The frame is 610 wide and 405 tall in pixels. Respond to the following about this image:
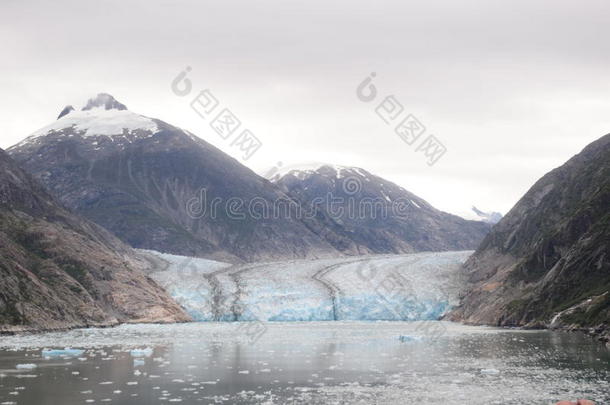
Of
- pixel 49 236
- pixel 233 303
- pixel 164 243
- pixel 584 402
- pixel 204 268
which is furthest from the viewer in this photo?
pixel 164 243

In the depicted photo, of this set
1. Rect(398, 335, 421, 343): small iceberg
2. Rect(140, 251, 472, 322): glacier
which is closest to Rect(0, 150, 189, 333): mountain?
Rect(140, 251, 472, 322): glacier

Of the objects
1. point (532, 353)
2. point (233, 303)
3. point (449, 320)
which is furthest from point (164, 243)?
point (532, 353)

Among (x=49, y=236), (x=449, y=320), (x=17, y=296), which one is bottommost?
(x=449, y=320)

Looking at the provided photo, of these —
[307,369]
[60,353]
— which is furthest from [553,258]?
[60,353]

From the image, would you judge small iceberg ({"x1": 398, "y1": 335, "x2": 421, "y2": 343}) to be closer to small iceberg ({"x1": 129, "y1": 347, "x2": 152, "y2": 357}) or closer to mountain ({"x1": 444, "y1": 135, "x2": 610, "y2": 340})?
mountain ({"x1": 444, "y1": 135, "x2": 610, "y2": 340})

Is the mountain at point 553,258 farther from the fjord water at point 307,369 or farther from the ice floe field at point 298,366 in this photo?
the fjord water at point 307,369

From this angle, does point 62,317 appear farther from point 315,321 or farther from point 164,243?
point 164,243

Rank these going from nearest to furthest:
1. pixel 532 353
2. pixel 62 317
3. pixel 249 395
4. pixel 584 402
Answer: pixel 584 402
pixel 249 395
pixel 532 353
pixel 62 317
